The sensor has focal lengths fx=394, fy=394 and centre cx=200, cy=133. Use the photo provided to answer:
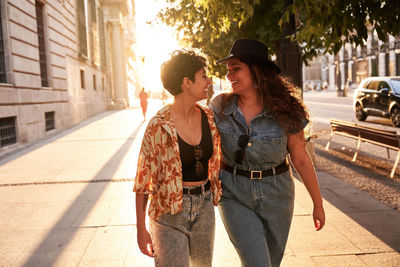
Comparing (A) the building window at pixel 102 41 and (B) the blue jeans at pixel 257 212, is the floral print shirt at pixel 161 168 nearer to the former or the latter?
(B) the blue jeans at pixel 257 212

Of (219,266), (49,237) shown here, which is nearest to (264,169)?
(219,266)

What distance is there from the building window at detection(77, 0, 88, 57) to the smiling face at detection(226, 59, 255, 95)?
20.0 m

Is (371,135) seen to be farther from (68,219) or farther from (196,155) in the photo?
(196,155)

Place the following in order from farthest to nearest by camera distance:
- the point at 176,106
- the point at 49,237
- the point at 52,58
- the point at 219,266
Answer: the point at 52,58, the point at 49,237, the point at 219,266, the point at 176,106

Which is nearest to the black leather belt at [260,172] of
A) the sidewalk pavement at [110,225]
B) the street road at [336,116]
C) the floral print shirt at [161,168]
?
the floral print shirt at [161,168]

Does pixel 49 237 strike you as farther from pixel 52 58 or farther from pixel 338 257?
pixel 52 58

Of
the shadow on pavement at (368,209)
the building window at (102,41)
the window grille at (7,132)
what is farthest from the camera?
the building window at (102,41)

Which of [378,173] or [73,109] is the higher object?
[73,109]

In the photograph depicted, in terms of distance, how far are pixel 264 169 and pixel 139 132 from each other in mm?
12114

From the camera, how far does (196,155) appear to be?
2.14m

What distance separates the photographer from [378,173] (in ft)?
23.1

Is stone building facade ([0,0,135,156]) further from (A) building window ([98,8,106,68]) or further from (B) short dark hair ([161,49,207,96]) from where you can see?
(B) short dark hair ([161,49,207,96])

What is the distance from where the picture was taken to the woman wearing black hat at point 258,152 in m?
A: 2.29

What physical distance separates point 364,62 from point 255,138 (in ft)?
199
